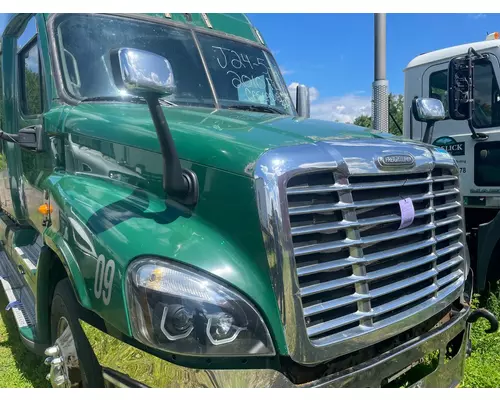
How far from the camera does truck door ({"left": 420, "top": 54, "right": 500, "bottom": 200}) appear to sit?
16.0 feet

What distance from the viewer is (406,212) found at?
246 centimetres

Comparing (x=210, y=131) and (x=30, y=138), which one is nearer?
(x=210, y=131)

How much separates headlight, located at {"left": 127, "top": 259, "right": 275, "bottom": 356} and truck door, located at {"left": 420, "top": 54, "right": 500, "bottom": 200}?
3.89 m

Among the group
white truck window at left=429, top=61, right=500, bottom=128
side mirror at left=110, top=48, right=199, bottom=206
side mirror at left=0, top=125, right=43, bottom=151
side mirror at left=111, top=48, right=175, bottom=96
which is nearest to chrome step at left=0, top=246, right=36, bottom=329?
side mirror at left=0, top=125, right=43, bottom=151

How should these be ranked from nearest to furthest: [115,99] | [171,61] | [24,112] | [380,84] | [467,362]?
[115,99]
[171,61]
[467,362]
[24,112]
[380,84]

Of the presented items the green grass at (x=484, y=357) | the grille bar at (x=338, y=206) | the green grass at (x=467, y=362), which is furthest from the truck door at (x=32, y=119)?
the green grass at (x=484, y=357)

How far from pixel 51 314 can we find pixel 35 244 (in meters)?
1.25

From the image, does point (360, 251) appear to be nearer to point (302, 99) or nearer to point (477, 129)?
point (302, 99)

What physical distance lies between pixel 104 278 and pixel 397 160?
1.53 metres

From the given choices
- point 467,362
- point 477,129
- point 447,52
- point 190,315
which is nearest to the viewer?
point 190,315

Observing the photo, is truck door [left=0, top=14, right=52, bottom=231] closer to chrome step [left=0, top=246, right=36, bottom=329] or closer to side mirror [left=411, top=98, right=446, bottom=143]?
chrome step [left=0, top=246, right=36, bottom=329]

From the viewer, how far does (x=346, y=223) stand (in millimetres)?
2205

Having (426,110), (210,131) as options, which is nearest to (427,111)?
(426,110)
